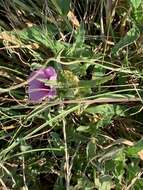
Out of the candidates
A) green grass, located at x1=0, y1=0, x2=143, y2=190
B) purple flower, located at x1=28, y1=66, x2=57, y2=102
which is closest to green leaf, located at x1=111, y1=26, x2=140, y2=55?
green grass, located at x1=0, y1=0, x2=143, y2=190

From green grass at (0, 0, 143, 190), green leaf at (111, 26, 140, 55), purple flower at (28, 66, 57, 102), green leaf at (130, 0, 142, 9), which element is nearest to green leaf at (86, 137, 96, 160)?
green grass at (0, 0, 143, 190)

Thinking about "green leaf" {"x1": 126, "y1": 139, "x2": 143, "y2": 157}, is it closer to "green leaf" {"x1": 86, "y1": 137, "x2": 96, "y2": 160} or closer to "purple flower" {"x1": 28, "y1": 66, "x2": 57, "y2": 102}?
"green leaf" {"x1": 86, "y1": 137, "x2": 96, "y2": 160}

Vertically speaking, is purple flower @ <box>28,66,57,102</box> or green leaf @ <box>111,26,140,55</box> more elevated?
green leaf @ <box>111,26,140,55</box>

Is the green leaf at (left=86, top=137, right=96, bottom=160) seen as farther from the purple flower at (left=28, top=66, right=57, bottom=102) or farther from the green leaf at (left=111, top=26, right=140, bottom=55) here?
the green leaf at (left=111, top=26, right=140, bottom=55)

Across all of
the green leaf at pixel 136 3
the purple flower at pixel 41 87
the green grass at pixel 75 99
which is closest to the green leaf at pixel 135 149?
the green grass at pixel 75 99

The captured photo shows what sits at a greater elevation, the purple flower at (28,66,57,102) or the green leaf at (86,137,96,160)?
the purple flower at (28,66,57,102)

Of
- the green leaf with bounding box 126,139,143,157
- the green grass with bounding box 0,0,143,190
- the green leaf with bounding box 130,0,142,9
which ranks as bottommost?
the green leaf with bounding box 126,139,143,157
